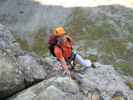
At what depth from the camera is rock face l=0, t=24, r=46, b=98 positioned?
13.7 meters

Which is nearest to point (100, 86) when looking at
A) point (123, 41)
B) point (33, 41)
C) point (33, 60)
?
point (33, 60)

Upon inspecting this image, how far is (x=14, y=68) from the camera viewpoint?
1403 cm

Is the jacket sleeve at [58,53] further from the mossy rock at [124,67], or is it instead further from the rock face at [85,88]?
the mossy rock at [124,67]

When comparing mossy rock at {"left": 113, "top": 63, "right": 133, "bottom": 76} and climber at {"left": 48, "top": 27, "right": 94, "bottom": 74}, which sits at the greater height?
climber at {"left": 48, "top": 27, "right": 94, "bottom": 74}

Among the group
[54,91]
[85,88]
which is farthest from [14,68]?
[85,88]

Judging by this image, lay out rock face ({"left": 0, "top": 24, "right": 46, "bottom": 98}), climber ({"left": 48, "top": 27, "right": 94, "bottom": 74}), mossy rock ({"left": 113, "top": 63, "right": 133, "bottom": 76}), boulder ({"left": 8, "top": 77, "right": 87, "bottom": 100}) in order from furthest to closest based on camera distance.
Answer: mossy rock ({"left": 113, "top": 63, "right": 133, "bottom": 76}), climber ({"left": 48, "top": 27, "right": 94, "bottom": 74}), rock face ({"left": 0, "top": 24, "right": 46, "bottom": 98}), boulder ({"left": 8, "top": 77, "right": 87, "bottom": 100})

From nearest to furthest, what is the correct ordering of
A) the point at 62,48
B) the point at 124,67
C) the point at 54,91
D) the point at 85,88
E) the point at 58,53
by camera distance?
1. the point at 54,91
2. the point at 85,88
3. the point at 58,53
4. the point at 62,48
5. the point at 124,67

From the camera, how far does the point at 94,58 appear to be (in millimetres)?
34469

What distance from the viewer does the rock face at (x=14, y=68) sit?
1370 cm

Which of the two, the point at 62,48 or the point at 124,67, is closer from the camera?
the point at 62,48

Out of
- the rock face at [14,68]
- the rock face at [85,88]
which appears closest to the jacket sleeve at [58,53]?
the rock face at [14,68]

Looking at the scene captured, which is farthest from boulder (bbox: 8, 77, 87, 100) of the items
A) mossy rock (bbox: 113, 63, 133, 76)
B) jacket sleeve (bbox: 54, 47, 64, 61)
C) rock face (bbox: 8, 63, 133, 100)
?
mossy rock (bbox: 113, 63, 133, 76)

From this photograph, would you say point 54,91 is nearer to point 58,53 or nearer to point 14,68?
point 14,68

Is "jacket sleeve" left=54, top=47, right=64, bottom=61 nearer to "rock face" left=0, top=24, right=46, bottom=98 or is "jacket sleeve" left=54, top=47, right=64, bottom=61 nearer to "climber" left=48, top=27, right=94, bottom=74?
"climber" left=48, top=27, right=94, bottom=74
